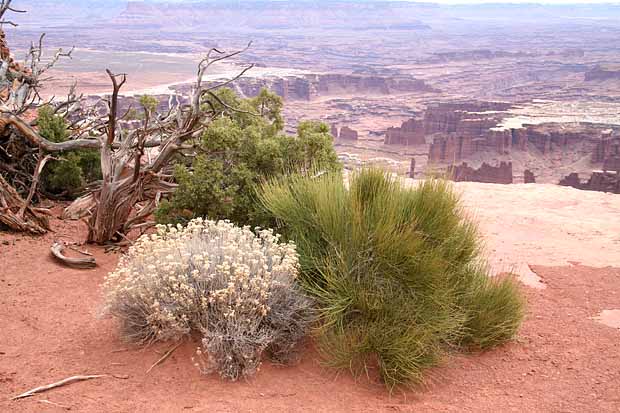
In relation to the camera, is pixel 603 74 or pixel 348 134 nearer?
pixel 348 134

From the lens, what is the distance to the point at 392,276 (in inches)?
177

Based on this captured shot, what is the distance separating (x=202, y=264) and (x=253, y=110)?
4006mm

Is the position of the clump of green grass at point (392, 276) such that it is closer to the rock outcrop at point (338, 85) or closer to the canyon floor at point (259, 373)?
the canyon floor at point (259, 373)

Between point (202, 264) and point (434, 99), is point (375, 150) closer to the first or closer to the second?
point (434, 99)

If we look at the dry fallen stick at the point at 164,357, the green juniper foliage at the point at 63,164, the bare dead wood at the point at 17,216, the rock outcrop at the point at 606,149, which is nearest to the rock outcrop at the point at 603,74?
the rock outcrop at the point at 606,149

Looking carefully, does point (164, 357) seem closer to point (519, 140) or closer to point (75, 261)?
point (75, 261)

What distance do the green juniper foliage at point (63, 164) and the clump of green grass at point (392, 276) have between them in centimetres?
414

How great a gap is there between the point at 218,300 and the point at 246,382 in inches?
22.2

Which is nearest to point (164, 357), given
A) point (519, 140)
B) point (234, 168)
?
point (234, 168)

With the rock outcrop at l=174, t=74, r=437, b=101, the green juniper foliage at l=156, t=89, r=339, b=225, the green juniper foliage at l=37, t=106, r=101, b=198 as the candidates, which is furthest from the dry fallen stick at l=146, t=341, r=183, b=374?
the rock outcrop at l=174, t=74, r=437, b=101

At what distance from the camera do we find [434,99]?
9269 centimetres

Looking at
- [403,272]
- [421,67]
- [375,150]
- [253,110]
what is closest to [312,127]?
[253,110]

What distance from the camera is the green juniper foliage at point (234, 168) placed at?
254 inches

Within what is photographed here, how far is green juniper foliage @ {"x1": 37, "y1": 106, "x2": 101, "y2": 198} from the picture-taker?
8.34 metres
